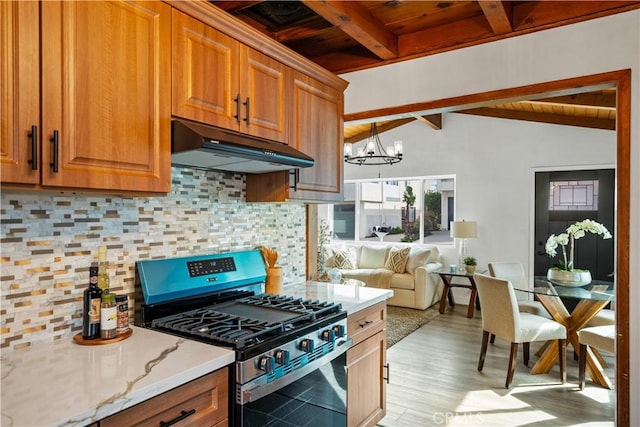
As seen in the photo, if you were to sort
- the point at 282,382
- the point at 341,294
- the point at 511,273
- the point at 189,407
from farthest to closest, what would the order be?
the point at 511,273 → the point at 341,294 → the point at 282,382 → the point at 189,407

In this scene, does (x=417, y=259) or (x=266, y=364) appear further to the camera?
(x=417, y=259)

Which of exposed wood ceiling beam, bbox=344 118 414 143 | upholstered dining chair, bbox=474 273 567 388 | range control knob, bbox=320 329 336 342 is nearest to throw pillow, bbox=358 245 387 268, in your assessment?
exposed wood ceiling beam, bbox=344 118 414 143

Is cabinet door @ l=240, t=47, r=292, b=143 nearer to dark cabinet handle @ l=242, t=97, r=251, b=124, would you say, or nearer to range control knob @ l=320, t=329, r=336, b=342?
dark cabinet handle @ l=242, t=97, r=251, b=124

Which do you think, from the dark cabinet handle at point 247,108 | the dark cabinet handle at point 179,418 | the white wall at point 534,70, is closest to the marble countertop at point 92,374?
the dark cabinet handle at point 179,418

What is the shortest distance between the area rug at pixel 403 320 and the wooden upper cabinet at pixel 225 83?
10.1ft

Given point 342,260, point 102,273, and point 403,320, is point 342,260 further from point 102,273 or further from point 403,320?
point 102,273

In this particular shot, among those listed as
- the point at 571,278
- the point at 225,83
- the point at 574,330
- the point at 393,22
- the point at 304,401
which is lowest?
the point at 574,330

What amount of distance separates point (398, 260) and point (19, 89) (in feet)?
18.2

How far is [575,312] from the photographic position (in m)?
3.63

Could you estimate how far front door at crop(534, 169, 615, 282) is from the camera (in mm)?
5227

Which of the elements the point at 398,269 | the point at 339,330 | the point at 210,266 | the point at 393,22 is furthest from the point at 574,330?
the point at 210,266

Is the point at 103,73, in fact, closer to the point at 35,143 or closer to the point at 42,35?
the point at 42,35

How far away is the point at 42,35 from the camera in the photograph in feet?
3.91

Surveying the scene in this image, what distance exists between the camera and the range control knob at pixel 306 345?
5.58ft
